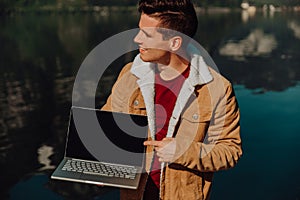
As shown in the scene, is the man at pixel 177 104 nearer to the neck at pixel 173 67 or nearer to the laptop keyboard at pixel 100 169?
the neck at pixel 173 67

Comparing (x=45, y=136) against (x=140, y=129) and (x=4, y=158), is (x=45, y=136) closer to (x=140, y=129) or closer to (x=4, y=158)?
(x=4, y=158)

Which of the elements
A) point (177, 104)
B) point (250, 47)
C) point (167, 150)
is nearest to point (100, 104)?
point (177, 104)

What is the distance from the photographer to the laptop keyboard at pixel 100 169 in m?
3.42

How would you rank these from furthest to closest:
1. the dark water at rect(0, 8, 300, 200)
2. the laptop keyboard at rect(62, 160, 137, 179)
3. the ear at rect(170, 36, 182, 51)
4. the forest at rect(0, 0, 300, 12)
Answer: the forest at rect(0, 0, 300, 12)
the dark water at rect(0, 8, 300, 200)
the laptop keyboard at rect(62, 160, 137, 179)
the ear at rect(170, 36, 182, 51)

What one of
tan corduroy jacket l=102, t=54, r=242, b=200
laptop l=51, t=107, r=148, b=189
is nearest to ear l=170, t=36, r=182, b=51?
tan corduroy jacket l=102, t=54, r=242, b=200

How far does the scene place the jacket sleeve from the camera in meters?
3.26

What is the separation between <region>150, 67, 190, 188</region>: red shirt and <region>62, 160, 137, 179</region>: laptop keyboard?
0.39 meters

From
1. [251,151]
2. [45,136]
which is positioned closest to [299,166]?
[251,151]

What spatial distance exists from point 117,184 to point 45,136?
22619mm

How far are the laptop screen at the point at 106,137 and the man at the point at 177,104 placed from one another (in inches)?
5.3

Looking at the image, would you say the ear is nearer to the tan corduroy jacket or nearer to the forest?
Answer: the tan corduroy jacket

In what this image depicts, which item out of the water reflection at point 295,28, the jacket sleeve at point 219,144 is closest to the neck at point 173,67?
the jacket sleeve at point 219,144

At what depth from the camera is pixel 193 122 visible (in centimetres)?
340

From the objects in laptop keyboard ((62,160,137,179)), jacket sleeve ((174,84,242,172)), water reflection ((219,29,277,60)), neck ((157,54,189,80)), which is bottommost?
water reflection ((219,29,277,60))
